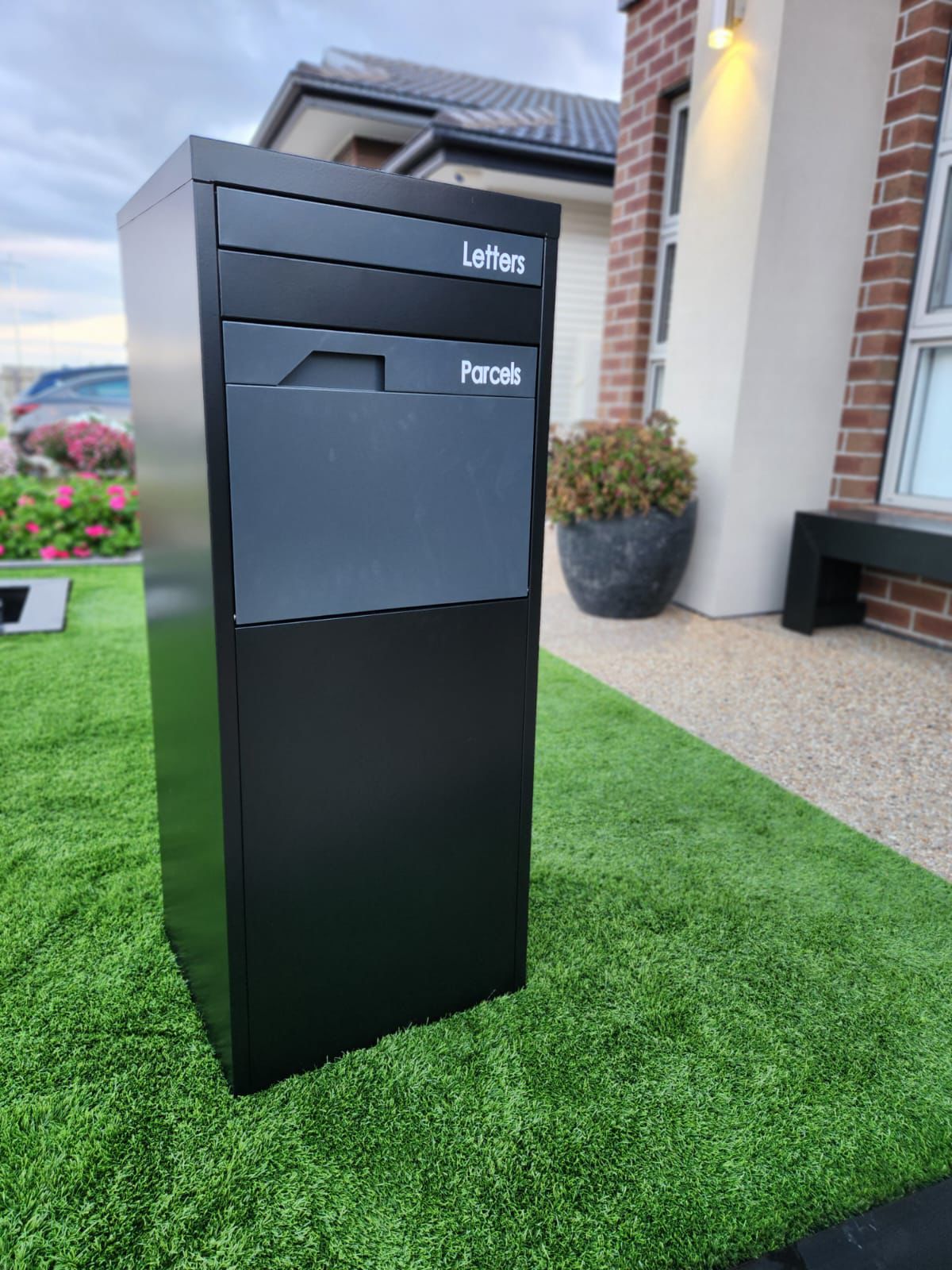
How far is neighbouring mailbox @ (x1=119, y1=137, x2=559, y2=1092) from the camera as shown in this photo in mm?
1030

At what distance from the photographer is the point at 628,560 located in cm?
408

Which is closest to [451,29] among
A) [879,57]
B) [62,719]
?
[879,57]

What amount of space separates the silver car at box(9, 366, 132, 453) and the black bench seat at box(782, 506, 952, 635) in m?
10.8

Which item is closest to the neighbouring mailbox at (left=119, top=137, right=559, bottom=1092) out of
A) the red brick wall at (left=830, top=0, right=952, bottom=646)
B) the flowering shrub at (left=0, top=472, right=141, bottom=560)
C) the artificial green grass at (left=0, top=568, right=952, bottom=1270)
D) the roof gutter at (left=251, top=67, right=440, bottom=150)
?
the artificial green grass at (left=0, top=568, right=952, bottom=1270)

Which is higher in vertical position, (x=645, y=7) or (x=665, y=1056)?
(x=645, y=7)

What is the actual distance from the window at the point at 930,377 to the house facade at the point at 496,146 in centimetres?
303

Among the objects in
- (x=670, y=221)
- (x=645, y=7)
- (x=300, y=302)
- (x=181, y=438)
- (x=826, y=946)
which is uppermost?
(x=645, y=7)

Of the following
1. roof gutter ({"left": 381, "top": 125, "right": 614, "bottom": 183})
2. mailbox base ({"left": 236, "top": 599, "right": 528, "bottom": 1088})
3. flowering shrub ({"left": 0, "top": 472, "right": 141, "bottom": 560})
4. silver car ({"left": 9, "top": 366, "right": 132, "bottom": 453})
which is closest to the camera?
mailbox base ({"left": 236, "top": 599, "right": 528, "bottom": 1088})

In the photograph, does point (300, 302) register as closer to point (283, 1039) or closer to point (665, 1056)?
point (283, 1039)

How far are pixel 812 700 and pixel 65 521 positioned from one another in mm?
4678

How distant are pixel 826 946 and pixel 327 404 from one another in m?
1.50

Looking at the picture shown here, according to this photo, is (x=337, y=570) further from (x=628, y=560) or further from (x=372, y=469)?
(x=628, y=560)

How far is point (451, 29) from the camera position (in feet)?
58.4

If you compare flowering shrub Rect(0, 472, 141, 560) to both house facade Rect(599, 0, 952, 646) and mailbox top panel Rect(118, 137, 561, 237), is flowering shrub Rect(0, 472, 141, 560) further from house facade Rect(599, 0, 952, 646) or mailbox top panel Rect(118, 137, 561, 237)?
mailbox top panel Rect(118, 137, 561, 237)
